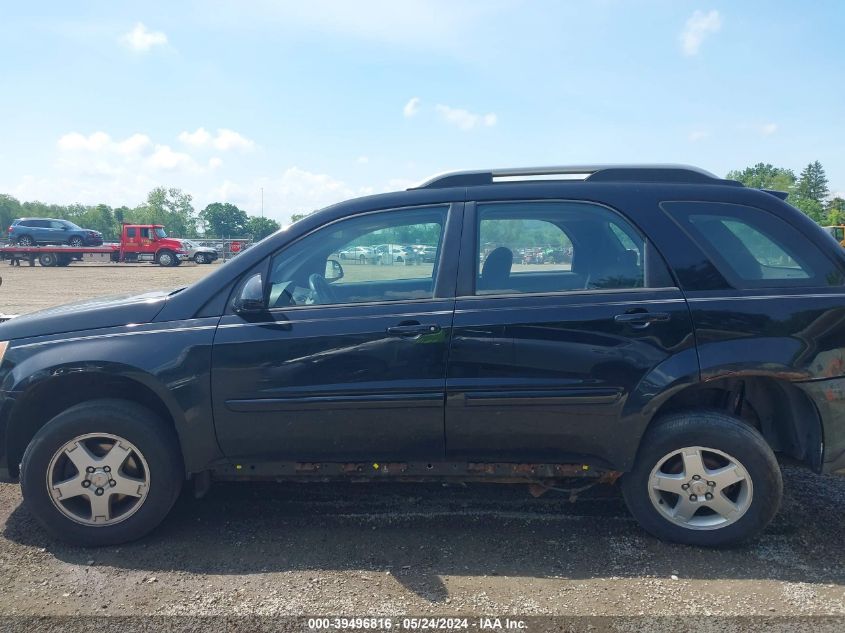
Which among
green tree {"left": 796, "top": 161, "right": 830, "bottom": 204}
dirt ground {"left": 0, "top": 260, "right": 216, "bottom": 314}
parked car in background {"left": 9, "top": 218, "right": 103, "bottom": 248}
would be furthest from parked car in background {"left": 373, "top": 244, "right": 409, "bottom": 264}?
green tree {"left": 796, "top": 161, "right": 830, "bottom": 204}

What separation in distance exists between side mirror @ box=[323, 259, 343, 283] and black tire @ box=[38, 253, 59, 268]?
32871mm

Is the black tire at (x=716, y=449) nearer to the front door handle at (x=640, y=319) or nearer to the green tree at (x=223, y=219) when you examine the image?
the front door handle at (x=640, y=319)

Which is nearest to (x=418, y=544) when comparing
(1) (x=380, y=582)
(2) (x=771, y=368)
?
(1) (x=380, y=582)

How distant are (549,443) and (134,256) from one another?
3439 centimetres

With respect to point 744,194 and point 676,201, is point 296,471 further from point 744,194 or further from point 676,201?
point 744,194

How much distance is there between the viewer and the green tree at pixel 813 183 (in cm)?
9969

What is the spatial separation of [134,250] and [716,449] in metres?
34.7

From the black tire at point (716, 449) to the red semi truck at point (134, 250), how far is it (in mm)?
33491

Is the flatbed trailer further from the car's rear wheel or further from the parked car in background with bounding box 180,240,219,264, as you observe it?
the parked car in background with bounding box 180,240,219,264

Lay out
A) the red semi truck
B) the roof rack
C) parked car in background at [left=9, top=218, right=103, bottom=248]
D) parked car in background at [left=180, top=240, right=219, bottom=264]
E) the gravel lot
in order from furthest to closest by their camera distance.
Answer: parked car in background at [left=180, top=240, right=219, bottom=264]
parked car in background at [left=9, top=218, right=103, bottom=248]
the red semi truck
the roof rack
the gravel lot

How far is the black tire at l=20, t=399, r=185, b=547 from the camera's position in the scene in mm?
3305

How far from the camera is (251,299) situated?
330 cm

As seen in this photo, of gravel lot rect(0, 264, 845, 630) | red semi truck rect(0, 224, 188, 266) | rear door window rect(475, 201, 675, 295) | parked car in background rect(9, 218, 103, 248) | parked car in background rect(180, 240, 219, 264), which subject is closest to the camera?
gravel lot rect(0, 264, 845, 630)

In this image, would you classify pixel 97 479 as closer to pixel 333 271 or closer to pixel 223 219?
pixel 333 271
